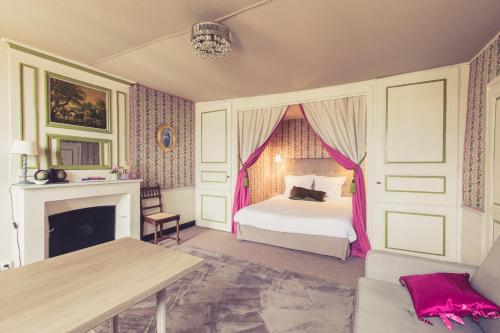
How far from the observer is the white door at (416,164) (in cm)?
287

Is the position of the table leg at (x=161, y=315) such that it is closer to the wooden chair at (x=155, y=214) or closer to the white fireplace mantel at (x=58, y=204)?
the white fireplace mantel at (x=58, y=204)

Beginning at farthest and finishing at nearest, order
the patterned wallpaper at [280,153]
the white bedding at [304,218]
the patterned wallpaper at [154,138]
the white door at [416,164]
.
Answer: the patterned wallpaper at [280,153] < the patterned wallpaper at [154,138] < the white bedding at [304,218] < the white door at [416,164]

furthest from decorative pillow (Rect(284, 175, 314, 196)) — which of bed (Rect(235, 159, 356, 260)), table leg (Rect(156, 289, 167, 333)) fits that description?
table leg (Rect(156, 289, 167, 333))

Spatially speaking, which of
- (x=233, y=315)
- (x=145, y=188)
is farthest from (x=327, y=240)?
(x=145, y=188)

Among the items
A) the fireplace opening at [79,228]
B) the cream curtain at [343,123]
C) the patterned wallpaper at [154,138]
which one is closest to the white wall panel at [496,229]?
the cream curtain at [343,123]

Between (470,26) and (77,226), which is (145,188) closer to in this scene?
(77,226)

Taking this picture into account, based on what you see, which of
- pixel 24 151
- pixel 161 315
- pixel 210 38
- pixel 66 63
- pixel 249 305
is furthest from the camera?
pixel 66 63

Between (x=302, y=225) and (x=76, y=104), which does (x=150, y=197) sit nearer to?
(x=76, y=104)

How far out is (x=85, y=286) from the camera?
1199 mm

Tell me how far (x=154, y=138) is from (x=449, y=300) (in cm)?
Answer: 404

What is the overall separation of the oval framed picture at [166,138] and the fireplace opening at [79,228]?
1.31 meters

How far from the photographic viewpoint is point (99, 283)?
1231 mm

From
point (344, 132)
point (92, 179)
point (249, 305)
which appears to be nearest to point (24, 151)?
point (92, 179)

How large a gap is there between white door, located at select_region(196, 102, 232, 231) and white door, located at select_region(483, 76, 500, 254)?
3.53 m
